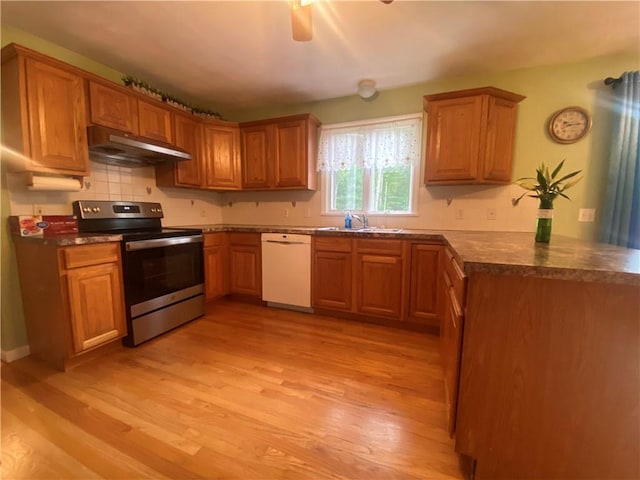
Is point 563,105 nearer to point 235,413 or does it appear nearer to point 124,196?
point 235,413

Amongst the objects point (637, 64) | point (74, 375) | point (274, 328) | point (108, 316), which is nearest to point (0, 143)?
point (108, 316)

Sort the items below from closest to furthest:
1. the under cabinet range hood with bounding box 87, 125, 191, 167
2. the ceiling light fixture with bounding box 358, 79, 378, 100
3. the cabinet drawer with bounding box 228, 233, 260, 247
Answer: the under cabinet range hood with bounding box 87, 125, 191, 167
the ceiling light fixture with bounding box 358, 79, 378, 100
the cabinet drawer with bounding box 228, 233, 260, 247

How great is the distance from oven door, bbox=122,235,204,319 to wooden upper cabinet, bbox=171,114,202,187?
0.75m

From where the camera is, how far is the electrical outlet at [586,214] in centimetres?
244

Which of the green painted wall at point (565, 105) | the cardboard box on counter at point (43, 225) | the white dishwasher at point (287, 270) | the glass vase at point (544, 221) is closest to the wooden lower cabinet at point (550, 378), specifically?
the glass vase at point (544, 221)

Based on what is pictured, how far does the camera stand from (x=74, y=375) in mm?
1833

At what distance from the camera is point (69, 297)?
1.80 meters

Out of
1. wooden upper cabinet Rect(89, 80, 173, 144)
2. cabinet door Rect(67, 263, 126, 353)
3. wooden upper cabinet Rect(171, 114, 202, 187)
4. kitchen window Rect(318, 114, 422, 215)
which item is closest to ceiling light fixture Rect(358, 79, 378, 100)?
kitchen window Rect(318, 114, 422, 215)

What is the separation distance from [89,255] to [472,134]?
10.5ft

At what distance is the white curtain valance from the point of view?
293cm

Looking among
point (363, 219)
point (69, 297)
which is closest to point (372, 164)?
point (363, 219)

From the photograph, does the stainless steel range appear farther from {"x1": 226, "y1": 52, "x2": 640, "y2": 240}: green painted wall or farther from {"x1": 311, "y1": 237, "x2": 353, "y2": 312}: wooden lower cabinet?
{"x1": 226, "y1": 52, "x2": 640, "y2": 240}: green painted wall

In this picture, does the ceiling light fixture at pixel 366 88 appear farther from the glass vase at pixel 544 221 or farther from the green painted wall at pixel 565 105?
the glass vase at pixel 544 221

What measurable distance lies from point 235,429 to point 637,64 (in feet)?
13.2
